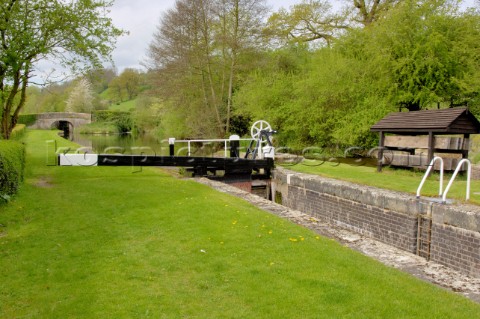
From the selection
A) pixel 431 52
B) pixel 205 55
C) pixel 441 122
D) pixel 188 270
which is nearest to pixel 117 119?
pixel 205 55

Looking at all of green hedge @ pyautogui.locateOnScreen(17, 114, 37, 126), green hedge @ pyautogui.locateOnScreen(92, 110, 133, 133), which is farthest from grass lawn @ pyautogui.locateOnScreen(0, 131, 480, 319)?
green hedge @ pyautogui.locateOnScreen(92, 110, 133, 133)

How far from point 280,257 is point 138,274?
171cm

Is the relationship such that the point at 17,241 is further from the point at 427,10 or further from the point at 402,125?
the point at 427,10

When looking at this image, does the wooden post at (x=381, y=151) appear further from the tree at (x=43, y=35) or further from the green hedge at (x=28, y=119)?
the green hedge at (x=28, y=119)

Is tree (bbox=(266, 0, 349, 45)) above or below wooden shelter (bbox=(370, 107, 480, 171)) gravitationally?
above

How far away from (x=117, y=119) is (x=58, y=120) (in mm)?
8009

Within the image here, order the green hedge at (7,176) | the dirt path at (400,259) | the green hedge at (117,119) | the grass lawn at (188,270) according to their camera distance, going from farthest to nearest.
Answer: the green hedge at (117,119) → the green hedge at (7,176) → the dirt path at (400,259) → the grass lawn at (188,270)

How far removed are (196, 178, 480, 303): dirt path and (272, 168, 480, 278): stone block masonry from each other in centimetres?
98

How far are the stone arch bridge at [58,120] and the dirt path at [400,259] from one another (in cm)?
5131

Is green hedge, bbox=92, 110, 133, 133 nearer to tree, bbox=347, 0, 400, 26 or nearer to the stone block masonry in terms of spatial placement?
tree, bbox=347, 0, 400, 26

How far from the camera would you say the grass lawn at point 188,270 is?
3.56 meters

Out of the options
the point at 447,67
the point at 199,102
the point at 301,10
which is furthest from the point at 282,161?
the point at 301,10

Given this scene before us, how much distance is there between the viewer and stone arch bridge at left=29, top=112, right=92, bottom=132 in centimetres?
5091

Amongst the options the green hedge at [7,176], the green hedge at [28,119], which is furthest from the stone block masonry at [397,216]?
the green hedge at [28,119]
